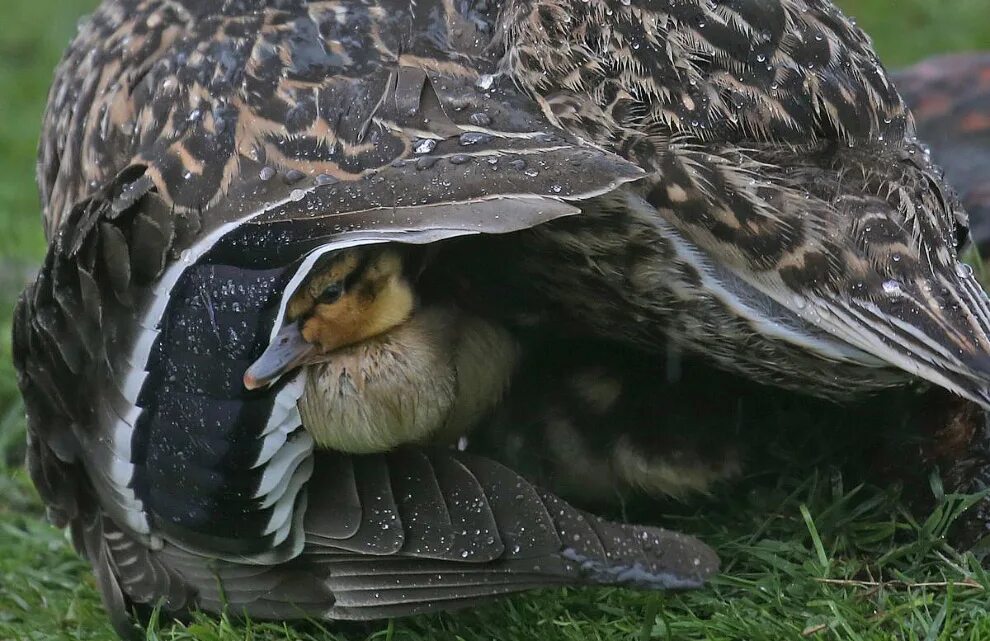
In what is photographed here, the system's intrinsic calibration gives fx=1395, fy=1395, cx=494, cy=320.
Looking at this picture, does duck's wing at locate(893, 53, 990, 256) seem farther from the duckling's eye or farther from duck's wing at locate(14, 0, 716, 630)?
the duckling's eye

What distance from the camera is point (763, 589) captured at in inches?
119

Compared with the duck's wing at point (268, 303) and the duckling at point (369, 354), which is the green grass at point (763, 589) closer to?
the duck's wing at point (268, 303)

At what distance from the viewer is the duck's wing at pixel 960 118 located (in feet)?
14.7

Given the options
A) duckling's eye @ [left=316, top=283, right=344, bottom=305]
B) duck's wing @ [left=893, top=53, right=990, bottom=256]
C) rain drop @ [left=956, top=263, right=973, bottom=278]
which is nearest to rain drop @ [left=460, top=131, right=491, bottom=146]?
duckling's eye @ [left=316, top=283, right=344, bottom=305]

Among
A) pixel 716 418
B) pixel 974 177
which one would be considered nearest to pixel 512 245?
pixel 716 418

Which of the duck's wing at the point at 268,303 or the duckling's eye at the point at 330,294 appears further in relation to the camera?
the duckling's eye at the point at 330,294

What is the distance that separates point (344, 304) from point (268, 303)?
0.89 ft

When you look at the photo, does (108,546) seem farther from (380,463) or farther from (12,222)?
(12,222)

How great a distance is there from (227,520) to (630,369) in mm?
981

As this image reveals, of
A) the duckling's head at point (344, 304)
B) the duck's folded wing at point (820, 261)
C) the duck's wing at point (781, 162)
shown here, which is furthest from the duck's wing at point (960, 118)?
the duckling's head at point (344, 304)

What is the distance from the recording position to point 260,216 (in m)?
2.67

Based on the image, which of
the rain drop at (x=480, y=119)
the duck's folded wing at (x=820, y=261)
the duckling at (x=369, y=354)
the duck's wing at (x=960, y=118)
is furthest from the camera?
the duck's wing at (x=960, y=118)

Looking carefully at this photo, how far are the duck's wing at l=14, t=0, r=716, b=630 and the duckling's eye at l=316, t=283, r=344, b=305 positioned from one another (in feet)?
0.61

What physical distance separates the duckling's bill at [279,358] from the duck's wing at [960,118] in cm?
247
